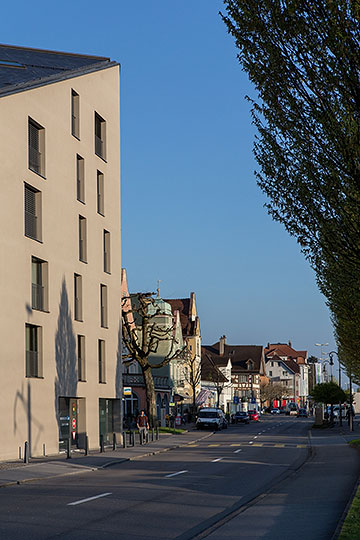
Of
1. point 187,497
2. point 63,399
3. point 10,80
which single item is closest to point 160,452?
point 63,399

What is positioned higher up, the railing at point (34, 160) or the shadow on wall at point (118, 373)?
the railing at point (34, 160)

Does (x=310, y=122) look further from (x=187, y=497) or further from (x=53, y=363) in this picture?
(x=53, y=363)

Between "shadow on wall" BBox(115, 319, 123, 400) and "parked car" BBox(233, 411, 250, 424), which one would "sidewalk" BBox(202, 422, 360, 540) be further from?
"parked car" BBox(233, 411, 250, 424)

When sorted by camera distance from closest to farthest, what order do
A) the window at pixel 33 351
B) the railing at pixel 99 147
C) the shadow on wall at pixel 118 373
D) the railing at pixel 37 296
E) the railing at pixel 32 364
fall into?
the railing at pixel 32 364 < the window at pixel 33 351 < the railing at pixel 37 296 < the railing at pixel 99 147 < the shadow on wall at pixel 118 373

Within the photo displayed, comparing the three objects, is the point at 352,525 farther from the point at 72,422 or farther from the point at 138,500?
the point at 72,422

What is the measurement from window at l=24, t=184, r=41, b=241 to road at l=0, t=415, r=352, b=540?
1093 centimetres

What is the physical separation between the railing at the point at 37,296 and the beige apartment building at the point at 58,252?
8 cm

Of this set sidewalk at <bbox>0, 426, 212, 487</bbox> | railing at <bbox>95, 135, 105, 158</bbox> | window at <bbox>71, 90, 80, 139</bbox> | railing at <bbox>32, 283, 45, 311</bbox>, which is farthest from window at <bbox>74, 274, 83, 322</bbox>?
railing at <bbox>95, 135, 105, 158</bbox>

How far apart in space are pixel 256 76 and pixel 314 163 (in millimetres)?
2167

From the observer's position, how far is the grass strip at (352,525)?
10.5 meters

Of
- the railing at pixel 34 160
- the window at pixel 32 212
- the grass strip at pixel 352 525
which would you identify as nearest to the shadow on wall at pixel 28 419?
the window at pixel 32 212

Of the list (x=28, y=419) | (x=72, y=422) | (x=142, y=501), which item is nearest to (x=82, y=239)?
(x=72, y=422)

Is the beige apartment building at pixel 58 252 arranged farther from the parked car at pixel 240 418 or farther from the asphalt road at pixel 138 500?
the parked car at pixel 240 418

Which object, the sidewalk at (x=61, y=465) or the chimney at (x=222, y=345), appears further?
the chimney at (x=222, y=345)
